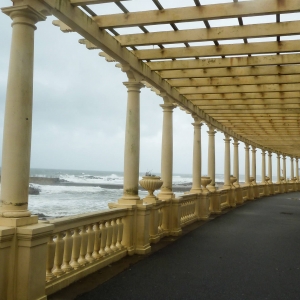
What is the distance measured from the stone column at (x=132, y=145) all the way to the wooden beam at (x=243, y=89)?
3.13m

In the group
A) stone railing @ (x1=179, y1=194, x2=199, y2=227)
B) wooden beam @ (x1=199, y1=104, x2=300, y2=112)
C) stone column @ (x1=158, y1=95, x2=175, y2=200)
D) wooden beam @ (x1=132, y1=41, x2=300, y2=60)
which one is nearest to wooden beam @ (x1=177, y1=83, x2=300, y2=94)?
stone column @ (x1=158, y1=95, x2=175, y2=200)

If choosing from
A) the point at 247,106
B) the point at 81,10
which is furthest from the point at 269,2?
the point at 247,106

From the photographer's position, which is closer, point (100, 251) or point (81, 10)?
point (81, 10)

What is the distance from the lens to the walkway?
509 centimetres

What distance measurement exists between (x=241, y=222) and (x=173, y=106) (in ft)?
17.0

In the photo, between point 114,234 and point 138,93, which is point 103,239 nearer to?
point 114,234

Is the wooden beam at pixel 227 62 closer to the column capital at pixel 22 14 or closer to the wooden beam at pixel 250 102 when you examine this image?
the wooden beam at pixel 250 102

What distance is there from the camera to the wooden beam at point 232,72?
891cm

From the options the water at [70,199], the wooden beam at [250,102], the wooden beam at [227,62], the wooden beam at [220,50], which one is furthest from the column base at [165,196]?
the water at [70,199]

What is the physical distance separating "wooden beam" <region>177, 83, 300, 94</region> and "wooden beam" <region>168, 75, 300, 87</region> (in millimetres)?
600

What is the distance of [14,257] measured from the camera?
14.1 ft

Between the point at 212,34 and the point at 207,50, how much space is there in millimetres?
991

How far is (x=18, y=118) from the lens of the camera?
4.58 m

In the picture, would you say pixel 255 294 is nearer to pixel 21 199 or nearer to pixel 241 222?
pixel 21 199
